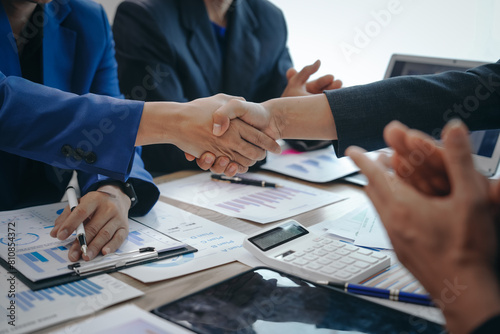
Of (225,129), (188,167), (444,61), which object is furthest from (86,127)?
(444,61)

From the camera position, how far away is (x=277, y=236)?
889mm

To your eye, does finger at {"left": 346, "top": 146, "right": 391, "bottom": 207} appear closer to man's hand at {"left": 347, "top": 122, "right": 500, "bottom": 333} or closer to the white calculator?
man's hand at {"left": 347, "top": 122, "right": 500, "bottom": 333}

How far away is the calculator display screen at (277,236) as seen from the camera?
0.86 metres

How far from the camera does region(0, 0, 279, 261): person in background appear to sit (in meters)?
0.94

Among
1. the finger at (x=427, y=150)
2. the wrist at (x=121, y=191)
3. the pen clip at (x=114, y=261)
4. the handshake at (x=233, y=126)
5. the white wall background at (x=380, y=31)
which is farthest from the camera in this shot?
the white wall background at (x=380, y=31)

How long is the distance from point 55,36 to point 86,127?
18.9 inches

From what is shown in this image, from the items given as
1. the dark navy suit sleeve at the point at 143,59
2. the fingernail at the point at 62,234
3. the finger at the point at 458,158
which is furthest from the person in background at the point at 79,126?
the finger at the point at 458,158

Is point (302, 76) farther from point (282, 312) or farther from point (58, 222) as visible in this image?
point (282, 312)

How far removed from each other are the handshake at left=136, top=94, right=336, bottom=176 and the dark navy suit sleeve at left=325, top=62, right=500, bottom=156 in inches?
2.4

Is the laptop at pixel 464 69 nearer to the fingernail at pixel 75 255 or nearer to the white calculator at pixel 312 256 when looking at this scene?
the white calculator at pixel 312 256

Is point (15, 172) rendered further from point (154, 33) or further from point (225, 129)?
point (154, 33)

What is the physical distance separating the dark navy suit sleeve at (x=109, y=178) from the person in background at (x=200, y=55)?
8.0 inches

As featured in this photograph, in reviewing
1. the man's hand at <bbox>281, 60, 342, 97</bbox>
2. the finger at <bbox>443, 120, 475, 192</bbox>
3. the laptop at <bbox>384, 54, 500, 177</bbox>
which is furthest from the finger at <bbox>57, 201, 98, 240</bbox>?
the laptop at <bbox>384, 54, 500, 177</bbox>

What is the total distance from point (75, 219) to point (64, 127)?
211 millimetres
